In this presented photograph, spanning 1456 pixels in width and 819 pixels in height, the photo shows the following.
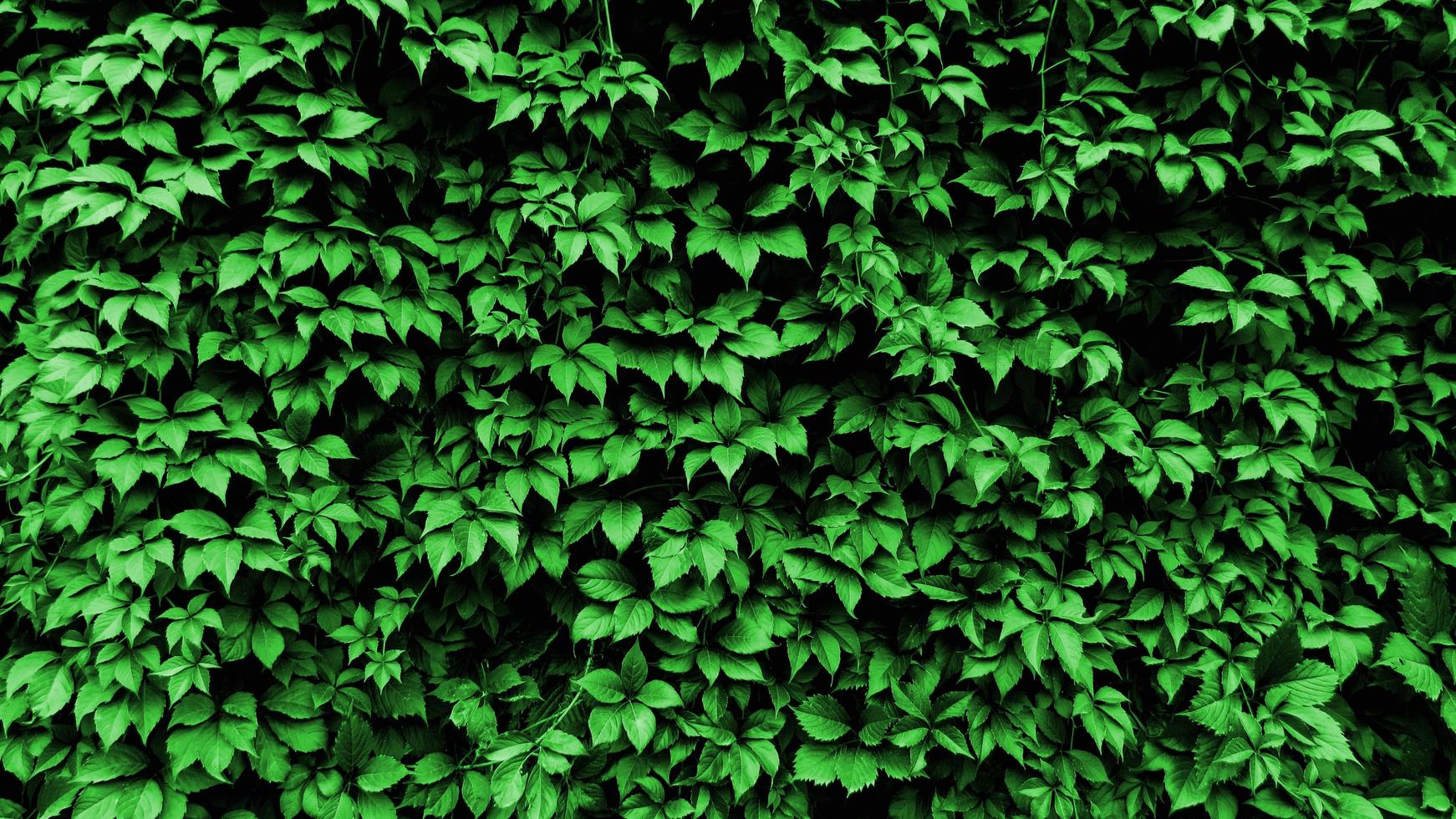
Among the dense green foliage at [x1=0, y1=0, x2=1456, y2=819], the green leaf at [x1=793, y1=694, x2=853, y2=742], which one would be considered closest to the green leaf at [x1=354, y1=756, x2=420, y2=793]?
the dense green foliage at [x1=0, y1=0, x2=1456, y2=819]

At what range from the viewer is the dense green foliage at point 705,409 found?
2.34 meters

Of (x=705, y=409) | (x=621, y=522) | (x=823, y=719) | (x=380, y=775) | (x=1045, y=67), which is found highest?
(x=1045, y=67)

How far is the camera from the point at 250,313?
239cm

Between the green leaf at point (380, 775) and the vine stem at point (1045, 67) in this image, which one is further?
the vine stem at point (1045, 67)

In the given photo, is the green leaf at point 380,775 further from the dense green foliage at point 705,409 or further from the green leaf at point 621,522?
the green leaf at point 621,522

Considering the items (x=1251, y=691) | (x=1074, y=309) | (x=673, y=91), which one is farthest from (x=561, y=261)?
(x=1251, y=691)

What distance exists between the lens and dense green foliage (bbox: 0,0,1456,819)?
234cm

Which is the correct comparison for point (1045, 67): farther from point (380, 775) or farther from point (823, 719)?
point (380, 775)

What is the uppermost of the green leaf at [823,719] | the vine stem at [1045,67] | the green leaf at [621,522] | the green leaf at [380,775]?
the vine stem at [1045,67]

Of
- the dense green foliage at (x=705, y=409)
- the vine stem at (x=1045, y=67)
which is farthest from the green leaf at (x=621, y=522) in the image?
the vine stem at (x=1045, y=67)

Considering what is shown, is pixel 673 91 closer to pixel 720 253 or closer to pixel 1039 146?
pixel 720 253

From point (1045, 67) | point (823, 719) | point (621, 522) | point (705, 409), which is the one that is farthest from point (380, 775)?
point (1045, 67)

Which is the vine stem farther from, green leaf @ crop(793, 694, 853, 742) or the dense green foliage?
green leaf @ crop(793, 694, 853, 742)

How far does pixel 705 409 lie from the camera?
2.46m
